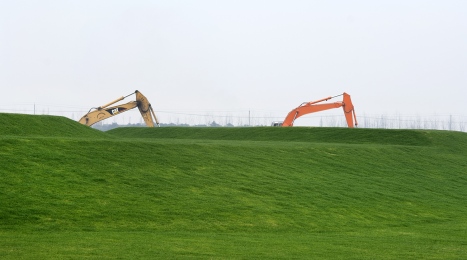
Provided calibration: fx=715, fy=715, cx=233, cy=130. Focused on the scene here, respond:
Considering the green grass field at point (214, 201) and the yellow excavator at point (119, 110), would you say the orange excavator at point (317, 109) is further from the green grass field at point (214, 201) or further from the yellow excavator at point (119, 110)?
the green grass field at point (214, 201)

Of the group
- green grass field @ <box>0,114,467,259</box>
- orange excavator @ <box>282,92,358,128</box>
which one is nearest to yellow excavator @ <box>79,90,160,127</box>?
orange excavator @ <box>282,92,358,128</box>

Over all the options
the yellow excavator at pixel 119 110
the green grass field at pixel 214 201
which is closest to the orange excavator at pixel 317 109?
the yellow excavator at pixel 119 110

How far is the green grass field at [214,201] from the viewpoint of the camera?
15.5 meters

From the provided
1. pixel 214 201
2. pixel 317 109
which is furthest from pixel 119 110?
pixel 214 201

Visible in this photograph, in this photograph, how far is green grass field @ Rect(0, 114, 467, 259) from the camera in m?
15.5

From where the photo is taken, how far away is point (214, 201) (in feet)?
69.9

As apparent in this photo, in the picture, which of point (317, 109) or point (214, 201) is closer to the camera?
point (214, 201)

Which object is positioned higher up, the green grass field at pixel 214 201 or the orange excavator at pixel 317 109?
the orange excavator at pixel 317 109

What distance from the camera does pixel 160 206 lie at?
65.8ft

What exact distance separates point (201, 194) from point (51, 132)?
11.4 metres

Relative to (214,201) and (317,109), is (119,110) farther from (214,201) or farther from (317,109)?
(214,201)

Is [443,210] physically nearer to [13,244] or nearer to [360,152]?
[360,152]

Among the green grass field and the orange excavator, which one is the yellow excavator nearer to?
the orange excavator

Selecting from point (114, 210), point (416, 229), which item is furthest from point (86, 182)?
point (416, 229)
